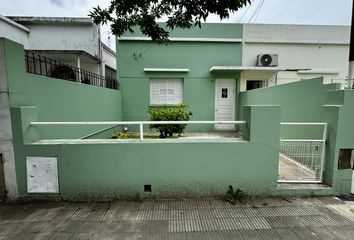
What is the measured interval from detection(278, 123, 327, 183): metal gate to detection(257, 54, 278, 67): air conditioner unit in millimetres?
5098

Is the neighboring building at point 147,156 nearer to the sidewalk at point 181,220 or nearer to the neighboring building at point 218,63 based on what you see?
the sidewalk at point 181,220

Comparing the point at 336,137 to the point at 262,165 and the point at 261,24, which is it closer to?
the point at 262,165

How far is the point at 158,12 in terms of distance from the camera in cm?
316

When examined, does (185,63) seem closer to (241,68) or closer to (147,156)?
(241,68)

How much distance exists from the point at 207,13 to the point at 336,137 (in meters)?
2.73

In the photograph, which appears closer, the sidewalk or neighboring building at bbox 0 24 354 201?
the sidewalk

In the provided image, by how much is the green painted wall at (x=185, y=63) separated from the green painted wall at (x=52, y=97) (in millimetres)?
2484

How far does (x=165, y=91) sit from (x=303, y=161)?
588cm

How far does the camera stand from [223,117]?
8.55 meters

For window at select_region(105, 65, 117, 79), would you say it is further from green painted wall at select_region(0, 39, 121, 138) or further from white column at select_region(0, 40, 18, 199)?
white column at select_region(0, 40, 18, 199)

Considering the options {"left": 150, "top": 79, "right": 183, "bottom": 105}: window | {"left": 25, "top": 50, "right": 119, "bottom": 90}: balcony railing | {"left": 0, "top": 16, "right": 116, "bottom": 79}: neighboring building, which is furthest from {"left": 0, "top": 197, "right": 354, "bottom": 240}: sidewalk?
{"left": 0, "top": 16, "right": 116, "bottom": 79}: neighboring building

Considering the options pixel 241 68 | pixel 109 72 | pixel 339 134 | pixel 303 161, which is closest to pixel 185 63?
pixel 241 68

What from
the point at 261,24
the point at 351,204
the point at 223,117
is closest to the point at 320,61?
the point at 261,24

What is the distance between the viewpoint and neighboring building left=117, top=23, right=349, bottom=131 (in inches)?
317
